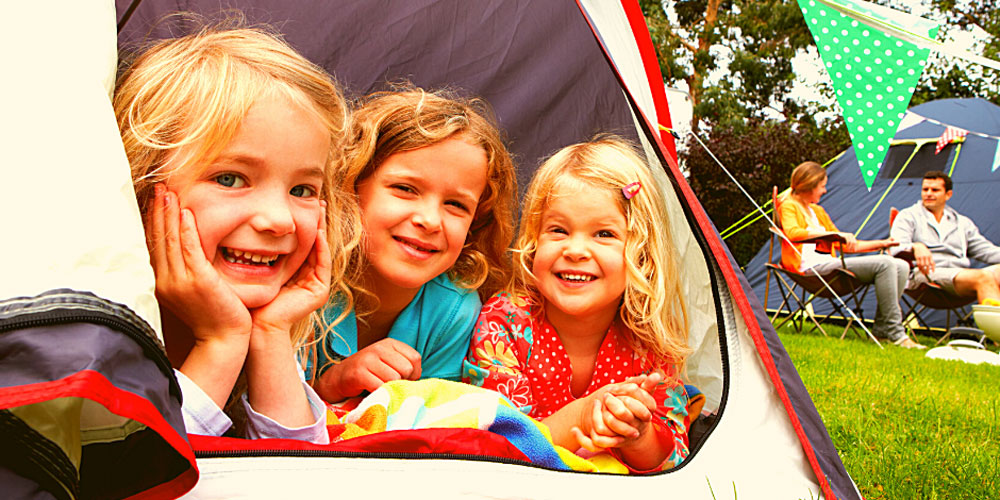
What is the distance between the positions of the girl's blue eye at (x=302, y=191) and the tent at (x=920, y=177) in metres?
4.73

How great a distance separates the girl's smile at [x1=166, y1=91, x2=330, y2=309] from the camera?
0.88 m

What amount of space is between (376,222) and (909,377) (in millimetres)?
2260

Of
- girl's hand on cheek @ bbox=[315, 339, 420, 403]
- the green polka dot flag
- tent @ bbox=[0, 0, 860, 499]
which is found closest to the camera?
tent @ bbox=[0, 0, 860, 499]

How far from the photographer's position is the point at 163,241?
85 centimetres

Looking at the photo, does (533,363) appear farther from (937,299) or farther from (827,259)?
(937,299)

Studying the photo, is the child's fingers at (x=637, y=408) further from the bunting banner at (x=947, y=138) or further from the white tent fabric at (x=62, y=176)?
the bunting banner at (x=947, y=138)

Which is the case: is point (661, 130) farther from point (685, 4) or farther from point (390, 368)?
point (685, 4)

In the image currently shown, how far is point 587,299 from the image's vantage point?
53.8 inches

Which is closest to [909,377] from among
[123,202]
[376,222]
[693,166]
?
[376,222]

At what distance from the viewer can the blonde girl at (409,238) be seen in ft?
4.19

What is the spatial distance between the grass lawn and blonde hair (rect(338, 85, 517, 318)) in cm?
83

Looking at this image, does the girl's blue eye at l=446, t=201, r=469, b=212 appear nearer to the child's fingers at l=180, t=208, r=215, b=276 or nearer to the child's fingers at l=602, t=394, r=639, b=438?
the child's fingers at l=602, t=394, r=639, b=438

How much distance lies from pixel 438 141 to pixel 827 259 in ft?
11.6

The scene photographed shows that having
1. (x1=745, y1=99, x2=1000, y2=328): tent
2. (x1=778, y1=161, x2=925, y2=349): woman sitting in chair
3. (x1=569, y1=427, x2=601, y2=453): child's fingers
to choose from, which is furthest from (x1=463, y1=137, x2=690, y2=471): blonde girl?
(x1=745, y1=99, x2=1000, y2=328): tent
